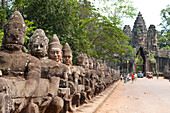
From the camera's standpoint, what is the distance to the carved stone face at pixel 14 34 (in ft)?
12.0

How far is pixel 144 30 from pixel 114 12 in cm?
3183

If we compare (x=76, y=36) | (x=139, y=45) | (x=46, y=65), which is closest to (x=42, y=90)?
(x=46, y=65)

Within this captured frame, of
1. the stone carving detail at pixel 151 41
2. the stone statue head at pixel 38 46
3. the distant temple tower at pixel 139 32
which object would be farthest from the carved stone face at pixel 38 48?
the stone carving detail at pixel 151 41

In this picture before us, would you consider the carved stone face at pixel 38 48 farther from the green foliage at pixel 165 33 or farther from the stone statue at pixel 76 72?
the green foliage at pixel 165 33

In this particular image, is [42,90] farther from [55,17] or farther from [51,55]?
[55,17]

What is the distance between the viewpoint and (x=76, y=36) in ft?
48.6

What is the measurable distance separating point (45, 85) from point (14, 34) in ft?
3.46

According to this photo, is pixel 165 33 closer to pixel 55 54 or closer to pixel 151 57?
pixel 151 57

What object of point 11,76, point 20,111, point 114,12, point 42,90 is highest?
point 114,12

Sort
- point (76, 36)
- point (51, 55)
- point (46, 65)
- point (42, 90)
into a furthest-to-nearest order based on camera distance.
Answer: point (76, 36), point (51, 55), point (46, 65), point (42, 90)

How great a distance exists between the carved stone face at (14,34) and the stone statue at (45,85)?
83 cm

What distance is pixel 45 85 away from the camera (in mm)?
3949

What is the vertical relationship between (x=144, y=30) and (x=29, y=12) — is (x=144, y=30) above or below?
above

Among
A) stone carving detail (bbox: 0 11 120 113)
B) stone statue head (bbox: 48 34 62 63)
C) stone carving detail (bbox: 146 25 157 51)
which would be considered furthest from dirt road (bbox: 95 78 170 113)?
stone carving detail (bbox: 146 25 157 51)
